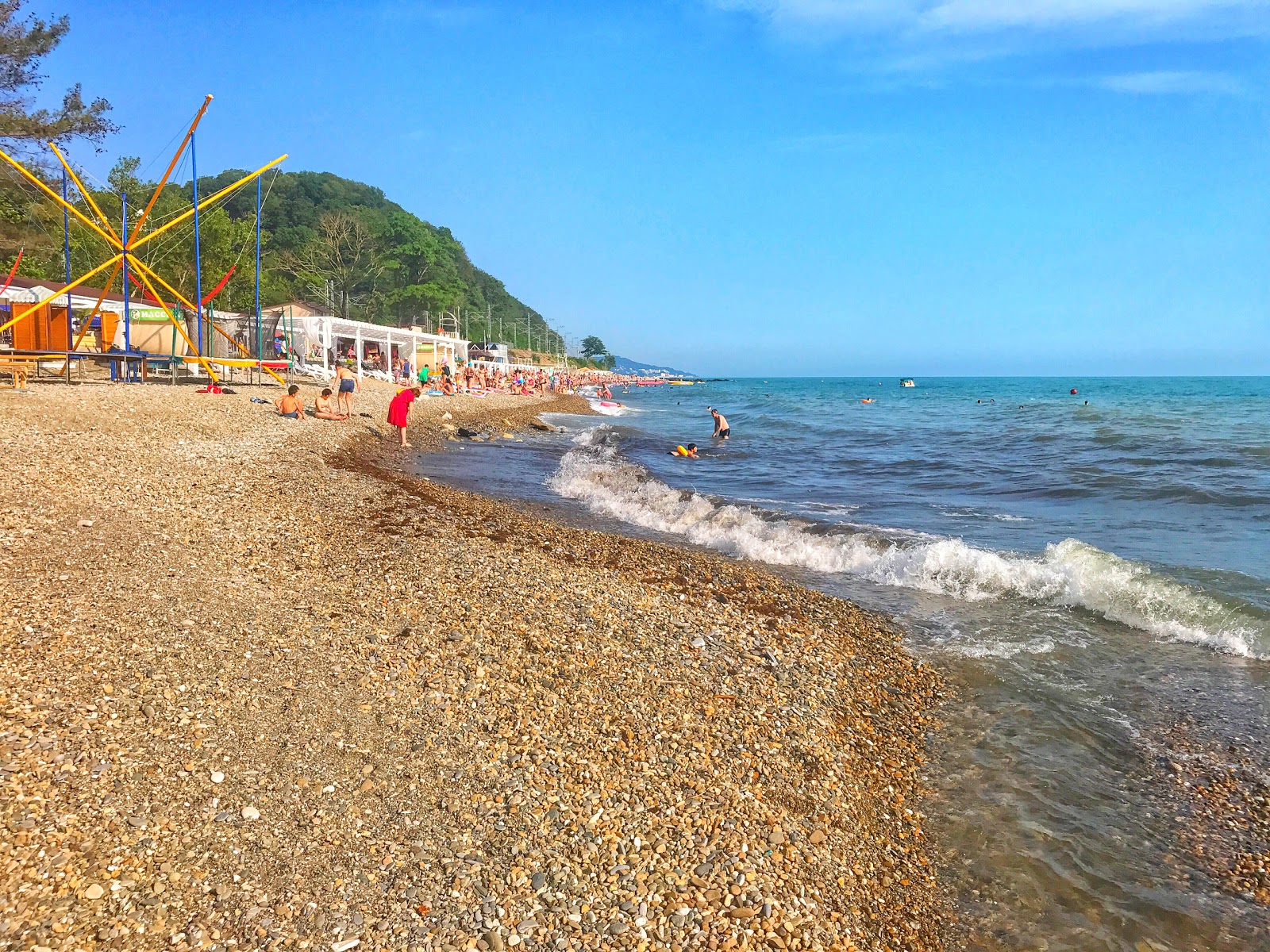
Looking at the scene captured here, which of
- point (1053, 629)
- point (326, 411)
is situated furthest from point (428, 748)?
point (326, 411)

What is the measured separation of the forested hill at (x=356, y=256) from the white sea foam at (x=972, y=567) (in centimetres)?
5235

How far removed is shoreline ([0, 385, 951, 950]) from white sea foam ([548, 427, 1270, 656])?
1.99 meters

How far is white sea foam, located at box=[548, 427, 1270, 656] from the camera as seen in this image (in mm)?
8047

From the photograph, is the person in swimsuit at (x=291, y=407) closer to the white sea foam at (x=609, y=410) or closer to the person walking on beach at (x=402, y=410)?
the person walking on beach at (x=402, y=410)

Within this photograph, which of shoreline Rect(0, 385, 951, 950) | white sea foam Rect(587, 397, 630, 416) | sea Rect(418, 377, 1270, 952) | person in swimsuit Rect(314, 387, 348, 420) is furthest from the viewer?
white sea foam Rect(587, 397, 630, 416)

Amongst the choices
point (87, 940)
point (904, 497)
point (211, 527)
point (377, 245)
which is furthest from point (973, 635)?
point (377, 245)

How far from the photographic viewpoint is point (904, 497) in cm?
1634

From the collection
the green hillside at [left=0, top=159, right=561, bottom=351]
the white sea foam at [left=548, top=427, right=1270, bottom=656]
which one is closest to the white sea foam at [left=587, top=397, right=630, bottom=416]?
the green hillside at [left=0, top=159, right=561, bottom=351]

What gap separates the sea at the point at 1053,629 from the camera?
4137 millimetres

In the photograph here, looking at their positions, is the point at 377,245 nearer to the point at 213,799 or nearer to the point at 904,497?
the point at 904,497

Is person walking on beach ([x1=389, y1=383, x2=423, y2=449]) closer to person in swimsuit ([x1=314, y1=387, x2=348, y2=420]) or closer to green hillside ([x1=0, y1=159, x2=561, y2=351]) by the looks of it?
person in swimsuit ([x1=314, y1=387, x2=348, y2=420])

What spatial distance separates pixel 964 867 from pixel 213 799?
390cm

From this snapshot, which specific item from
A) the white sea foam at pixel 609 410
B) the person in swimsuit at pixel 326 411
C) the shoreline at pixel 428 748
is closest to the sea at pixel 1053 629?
the shoreline at pixel 428 748

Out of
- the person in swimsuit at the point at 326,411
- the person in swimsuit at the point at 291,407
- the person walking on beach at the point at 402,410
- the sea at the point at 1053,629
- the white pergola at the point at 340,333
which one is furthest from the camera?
the white pergola at the point at 340,333
